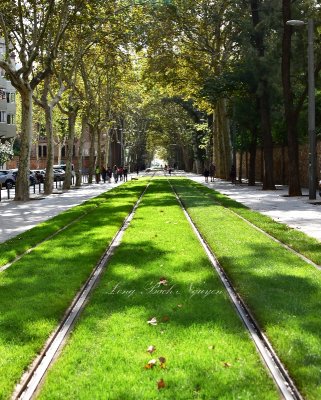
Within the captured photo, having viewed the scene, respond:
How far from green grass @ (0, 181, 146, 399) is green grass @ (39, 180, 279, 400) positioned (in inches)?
12.1

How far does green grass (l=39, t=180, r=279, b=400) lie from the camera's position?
13.1 ft

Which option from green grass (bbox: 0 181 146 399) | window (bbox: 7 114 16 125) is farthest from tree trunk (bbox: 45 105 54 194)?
Result: window (bbox: 7 114 16 125)

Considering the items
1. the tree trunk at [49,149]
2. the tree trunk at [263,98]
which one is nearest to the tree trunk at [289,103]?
the tree trunk at [263,98]

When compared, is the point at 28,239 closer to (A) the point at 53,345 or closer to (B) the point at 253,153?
(A) the point at 53,345

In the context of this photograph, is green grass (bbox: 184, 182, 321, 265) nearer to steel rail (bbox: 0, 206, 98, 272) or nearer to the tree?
steel rail (bbox: 0, 206, 98, 272)

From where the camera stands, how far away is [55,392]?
3959 mm

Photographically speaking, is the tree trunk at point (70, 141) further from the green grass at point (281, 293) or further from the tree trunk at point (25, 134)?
the green grass at point (281, 293)

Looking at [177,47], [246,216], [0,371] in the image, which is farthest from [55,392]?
[177,47]

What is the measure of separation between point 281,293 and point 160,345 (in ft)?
7.95

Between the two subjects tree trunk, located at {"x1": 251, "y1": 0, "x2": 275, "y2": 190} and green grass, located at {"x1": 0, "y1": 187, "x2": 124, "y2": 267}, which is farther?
tree trunk, located at {"x1": 251, "y1": 0, "x2": 275, "y2": 190}

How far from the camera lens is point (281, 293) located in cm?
683

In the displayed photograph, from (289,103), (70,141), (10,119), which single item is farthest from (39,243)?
(10,119)

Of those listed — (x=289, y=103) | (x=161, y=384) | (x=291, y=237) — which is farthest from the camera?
(x=289, y=103)

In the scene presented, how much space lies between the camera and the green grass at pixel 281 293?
14.8 feet
